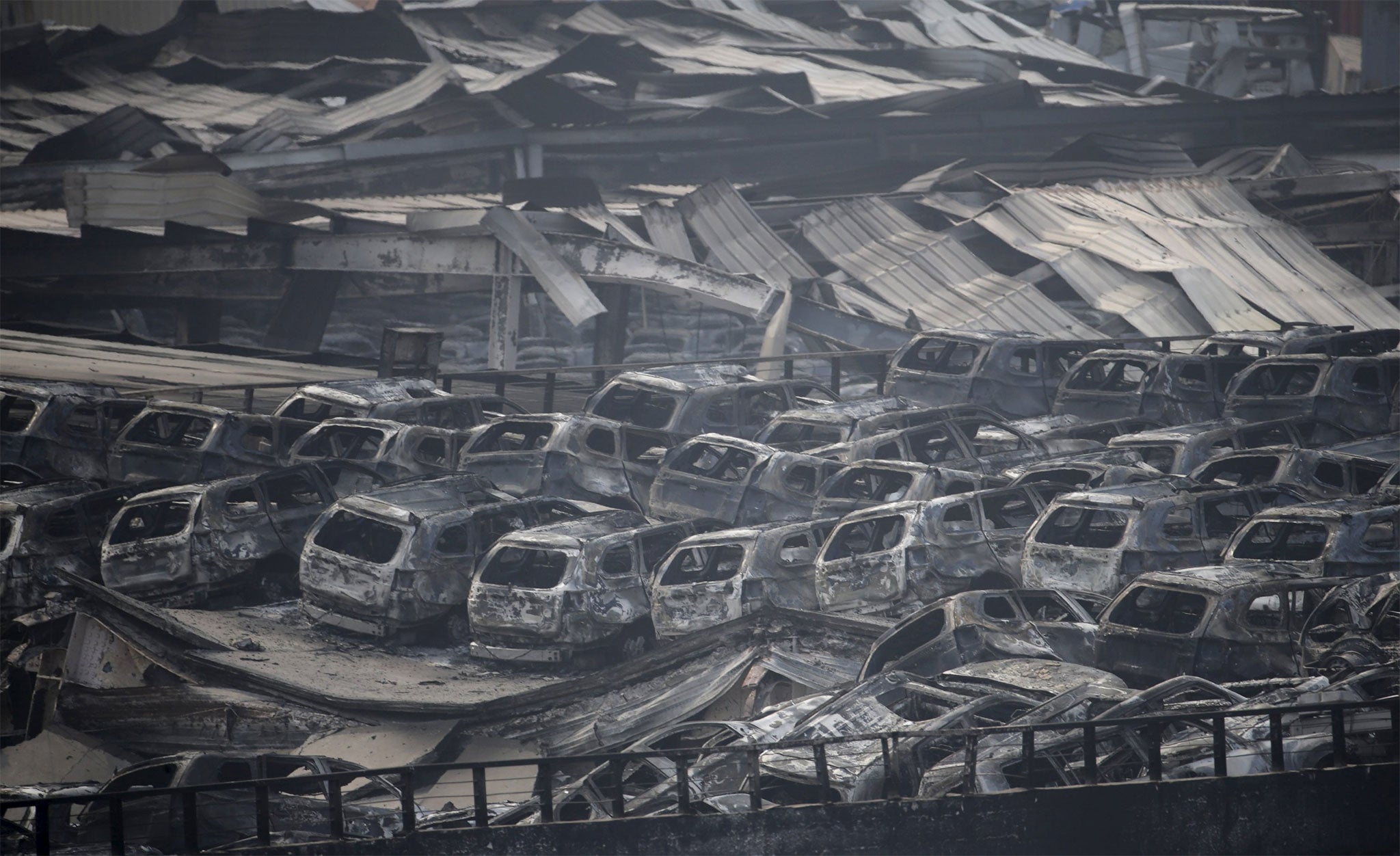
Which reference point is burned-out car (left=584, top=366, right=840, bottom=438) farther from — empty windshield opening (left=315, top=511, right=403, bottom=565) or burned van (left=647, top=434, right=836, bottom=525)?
empty windshield opening (left=315, top=511, right=403, bottom=565)

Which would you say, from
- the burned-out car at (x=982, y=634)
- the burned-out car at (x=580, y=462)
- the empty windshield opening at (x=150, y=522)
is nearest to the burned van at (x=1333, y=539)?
the burned-out car at (x=982, y=634)

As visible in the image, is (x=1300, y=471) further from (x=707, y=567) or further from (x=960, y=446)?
(x=707, y=567)

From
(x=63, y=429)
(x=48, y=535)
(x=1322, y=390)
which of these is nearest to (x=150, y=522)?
(x=48, y=535)

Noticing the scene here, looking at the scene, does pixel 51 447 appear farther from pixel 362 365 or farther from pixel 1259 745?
pixel 1259 745

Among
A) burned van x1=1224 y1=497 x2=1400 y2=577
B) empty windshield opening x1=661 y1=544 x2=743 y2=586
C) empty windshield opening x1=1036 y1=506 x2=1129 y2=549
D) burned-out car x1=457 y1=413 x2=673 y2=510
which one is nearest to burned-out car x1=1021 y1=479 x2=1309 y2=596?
empty windshield opening x1=1036 y1=506 x2=1129 y2=549

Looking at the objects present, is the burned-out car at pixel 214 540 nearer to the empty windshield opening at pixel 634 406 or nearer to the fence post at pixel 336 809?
the empty windshield opening at pixel 634 406

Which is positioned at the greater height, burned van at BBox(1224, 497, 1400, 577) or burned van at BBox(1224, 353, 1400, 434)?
burned van at BBox(1224, 353, 1400, 434)
